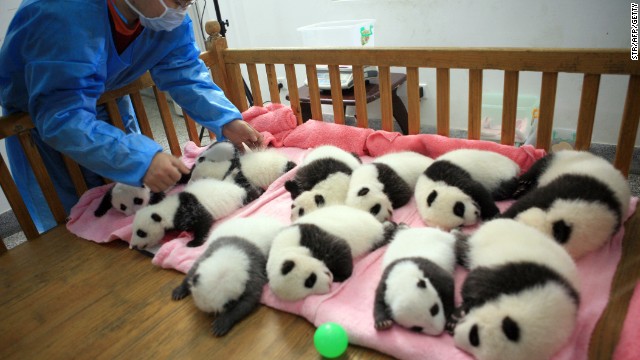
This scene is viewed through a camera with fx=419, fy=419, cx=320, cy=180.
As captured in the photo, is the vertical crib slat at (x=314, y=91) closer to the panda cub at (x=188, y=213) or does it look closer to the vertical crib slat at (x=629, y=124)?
the panda cub at (x=188, y=213)

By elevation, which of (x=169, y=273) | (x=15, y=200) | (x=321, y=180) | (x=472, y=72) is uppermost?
(x=472, y=72)

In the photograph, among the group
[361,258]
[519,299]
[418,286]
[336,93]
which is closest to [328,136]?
[336,93]

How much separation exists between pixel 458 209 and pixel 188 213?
3.31 ft

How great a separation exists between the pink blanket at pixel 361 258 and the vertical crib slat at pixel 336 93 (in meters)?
0.13

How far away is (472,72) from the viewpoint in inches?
69.5

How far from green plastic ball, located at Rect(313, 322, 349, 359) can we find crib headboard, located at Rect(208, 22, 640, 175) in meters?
1.22

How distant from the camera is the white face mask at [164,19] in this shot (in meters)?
1.47

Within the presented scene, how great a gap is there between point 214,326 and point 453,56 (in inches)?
54.9

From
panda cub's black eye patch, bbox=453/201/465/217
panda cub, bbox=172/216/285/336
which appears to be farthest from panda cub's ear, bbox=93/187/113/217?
panda cub's black eye patch, bbox=453/201/465/217

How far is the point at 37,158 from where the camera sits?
1759 mm

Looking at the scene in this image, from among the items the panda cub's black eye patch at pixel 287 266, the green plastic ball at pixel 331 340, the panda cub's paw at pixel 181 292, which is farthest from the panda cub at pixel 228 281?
the green plastic ball at pixel 331 340

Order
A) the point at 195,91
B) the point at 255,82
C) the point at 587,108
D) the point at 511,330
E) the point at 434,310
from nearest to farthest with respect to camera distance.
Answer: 1. the point at 511,330
2. the point at 434,310
3. the point at 587,108
4. the point at 195,91
5. the point at 255,82

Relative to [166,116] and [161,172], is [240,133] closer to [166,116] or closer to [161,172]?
[166,116]

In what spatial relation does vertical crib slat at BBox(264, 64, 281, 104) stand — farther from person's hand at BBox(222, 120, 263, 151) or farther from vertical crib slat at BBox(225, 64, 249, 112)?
person's hand at BBox(222, 120, 263, 151)
